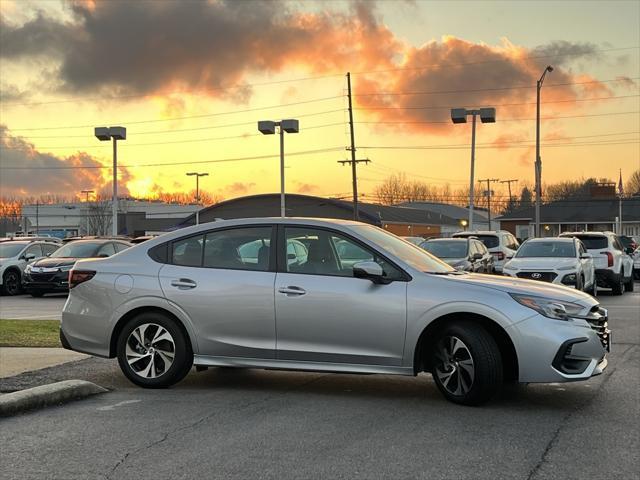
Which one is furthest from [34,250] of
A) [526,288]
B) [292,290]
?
[526,288]

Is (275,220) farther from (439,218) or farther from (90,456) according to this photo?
(439,218)

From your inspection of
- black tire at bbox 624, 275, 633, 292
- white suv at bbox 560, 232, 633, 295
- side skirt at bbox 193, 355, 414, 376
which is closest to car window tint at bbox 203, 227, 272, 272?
side skirt at bbox 193, 355, 414, 376

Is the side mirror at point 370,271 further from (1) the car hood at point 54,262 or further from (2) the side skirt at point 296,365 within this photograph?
(1) the car hood at point 54,262

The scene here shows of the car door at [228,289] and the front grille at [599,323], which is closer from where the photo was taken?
the front grille at [599,323]

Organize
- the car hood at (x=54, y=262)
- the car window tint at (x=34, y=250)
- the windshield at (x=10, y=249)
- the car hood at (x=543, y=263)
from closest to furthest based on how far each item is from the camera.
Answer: the car hood at (x=543, y=263) → the car hood at (x=54, y=262) → the windshield at (x=10, y=249) → the car window tint at (x=34, y=250)

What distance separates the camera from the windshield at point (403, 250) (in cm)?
642

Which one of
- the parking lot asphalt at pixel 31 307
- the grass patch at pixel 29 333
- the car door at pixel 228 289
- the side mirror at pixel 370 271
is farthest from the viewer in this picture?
the parking lot asphalt at pixel 31 307

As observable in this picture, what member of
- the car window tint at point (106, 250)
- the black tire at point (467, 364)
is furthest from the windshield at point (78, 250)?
the black tire at point (467, 364)

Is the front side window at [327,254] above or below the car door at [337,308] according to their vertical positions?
above

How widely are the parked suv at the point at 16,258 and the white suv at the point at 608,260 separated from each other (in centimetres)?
1618

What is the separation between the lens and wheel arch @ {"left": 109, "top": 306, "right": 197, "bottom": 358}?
260 inches

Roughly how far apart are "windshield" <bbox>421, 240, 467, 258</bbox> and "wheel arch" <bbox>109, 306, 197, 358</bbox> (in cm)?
1186

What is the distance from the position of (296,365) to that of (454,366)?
1.42 meters

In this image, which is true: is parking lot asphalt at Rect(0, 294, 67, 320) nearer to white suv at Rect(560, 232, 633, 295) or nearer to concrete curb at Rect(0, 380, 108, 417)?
concrete curb at Rect(0, 380, 108, 417)
